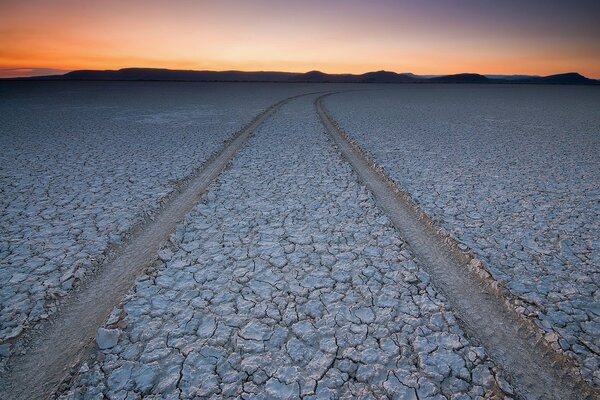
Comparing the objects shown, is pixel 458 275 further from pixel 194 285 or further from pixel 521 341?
pixel 194 285

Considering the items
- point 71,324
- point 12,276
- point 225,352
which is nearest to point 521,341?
point 225,352

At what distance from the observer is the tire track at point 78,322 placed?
197 centimetres

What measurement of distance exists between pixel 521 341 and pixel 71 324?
330cm

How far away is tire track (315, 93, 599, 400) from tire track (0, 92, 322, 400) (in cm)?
276

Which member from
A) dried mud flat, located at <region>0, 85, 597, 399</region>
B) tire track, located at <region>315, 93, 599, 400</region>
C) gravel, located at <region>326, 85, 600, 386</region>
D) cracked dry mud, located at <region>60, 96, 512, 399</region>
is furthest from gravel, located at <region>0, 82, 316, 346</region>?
gravel, located at <region>326, 85, 600, 386</region>

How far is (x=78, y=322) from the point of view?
7.91 ft

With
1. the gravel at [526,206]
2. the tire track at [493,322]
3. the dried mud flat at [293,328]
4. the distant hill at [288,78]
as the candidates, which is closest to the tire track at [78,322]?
the dried mud flat at [293,328]

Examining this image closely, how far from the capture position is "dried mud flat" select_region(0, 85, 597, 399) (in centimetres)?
193

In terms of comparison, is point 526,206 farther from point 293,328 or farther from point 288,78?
point 288,78

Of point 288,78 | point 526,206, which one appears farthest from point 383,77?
point 526,206

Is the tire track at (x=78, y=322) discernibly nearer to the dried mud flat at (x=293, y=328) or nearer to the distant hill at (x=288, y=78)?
the dried mud flat at (x=293, y=328)

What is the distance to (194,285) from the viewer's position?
9.20 ft

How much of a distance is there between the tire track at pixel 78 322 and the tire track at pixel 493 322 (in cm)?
276

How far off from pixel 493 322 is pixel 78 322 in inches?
124
